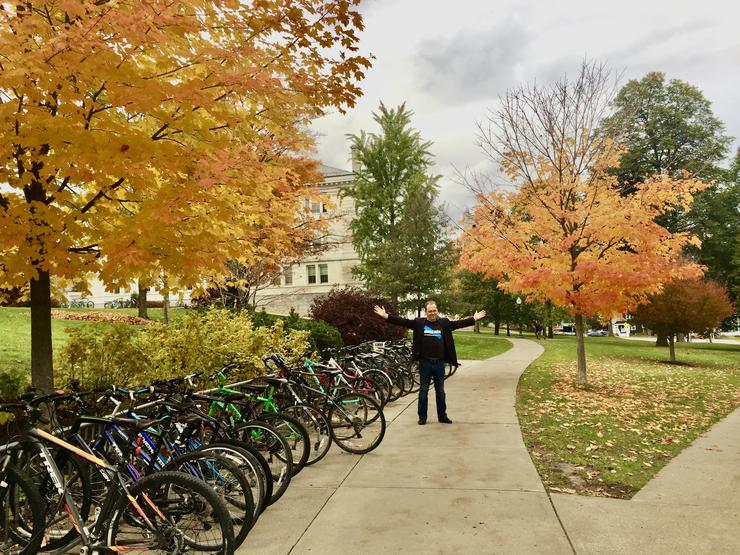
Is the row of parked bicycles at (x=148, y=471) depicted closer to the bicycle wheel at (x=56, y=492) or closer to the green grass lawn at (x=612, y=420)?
the bicycle wheel at (x=56, y=492)

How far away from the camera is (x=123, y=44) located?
470cm

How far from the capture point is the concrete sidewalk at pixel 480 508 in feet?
12.9

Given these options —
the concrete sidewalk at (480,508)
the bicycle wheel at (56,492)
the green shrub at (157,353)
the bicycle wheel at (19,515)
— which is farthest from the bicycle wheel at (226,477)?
the green shrub at (157,353)

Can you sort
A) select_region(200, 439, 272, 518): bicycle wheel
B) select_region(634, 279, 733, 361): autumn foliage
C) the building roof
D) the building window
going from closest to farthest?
1. select_region(200, 439, 272, 518): bicycle wheel
2. the building window
3. select_region(634, 279, 733, 361): autumn foliage
4. the building roof

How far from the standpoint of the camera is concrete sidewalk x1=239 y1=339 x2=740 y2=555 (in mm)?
3939

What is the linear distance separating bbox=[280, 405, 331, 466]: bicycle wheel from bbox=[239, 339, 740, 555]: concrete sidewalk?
0.53 feet

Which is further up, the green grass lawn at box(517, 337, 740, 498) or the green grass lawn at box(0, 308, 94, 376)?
the green grass lawn at box(0, 308, 94, 376)

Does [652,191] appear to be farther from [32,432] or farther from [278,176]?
[32,432]

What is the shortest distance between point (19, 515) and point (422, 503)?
3244 mm

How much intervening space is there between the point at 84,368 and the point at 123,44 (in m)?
4.80

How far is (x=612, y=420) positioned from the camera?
8445 millimetres

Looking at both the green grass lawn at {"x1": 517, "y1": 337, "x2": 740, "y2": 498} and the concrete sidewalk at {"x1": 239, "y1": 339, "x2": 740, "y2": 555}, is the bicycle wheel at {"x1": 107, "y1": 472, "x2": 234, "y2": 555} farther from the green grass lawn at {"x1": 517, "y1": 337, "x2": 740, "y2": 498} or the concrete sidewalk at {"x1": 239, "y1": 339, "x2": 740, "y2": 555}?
the green grass lawn at {"x1": 517, "y1": 337, "x2": 740, "y2": 498}

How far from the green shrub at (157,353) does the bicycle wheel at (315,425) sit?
1826 millimetres

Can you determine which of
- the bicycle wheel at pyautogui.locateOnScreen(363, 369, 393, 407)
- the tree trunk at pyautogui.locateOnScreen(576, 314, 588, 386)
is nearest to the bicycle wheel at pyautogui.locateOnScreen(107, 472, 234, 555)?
the bicycle wheel at pyautogui.locateOnScreen(363, 369, 393, 407)
